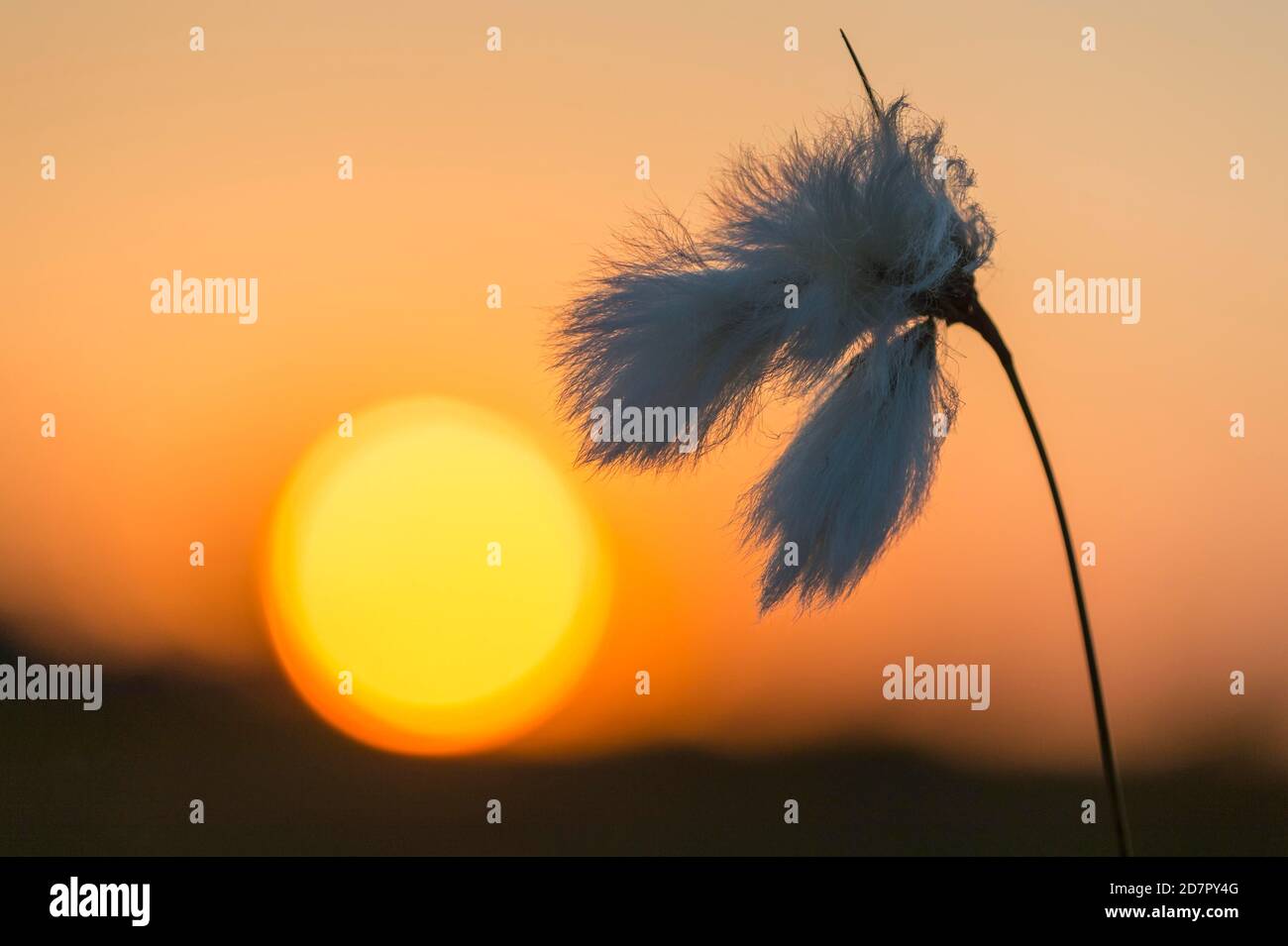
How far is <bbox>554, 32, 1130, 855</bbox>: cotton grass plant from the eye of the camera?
198 centimetres

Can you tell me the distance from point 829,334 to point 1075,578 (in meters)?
0.72

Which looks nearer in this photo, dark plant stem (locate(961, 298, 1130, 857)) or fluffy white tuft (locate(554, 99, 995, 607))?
dark plant stem (locate(961, 298, 1130, 857))

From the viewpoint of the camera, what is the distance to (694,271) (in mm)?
2078

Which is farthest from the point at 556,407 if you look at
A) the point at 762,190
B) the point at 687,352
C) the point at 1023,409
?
the point at 1023,409

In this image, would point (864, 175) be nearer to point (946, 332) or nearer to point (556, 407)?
point (946, 332)

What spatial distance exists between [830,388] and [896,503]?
1.00ft

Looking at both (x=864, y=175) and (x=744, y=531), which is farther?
(x=744, y=531)

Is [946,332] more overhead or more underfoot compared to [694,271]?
more underfoot

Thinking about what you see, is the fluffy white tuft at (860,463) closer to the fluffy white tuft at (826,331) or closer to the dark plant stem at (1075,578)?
the fluffy white tuft at (826,331)

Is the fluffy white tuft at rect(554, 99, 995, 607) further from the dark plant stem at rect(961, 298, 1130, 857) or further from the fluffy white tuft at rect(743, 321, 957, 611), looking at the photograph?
the dark plant stem at rect(961, 298, 1130, 857)

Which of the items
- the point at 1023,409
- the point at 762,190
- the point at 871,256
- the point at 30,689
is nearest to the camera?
the point at 1023,409

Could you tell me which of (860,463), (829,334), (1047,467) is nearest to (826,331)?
(829,334)

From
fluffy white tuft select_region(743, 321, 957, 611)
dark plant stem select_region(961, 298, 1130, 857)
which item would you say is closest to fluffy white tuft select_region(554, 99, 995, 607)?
fluffy white tuft select_region(743, 321, 957, 611)

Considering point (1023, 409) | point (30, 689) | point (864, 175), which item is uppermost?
point (864, 175)
